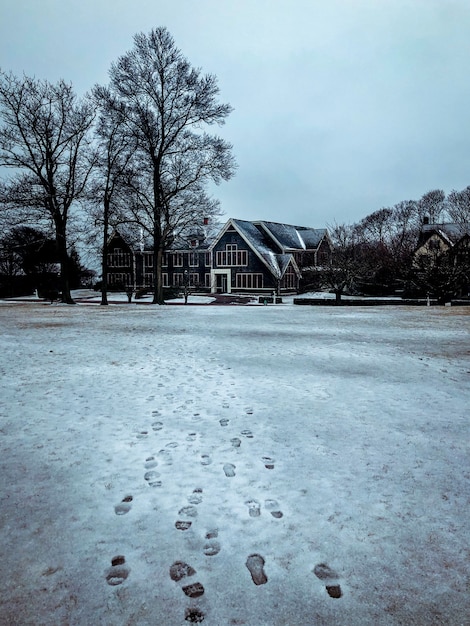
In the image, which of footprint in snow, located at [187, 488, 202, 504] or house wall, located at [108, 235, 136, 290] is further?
house wall, located at [108, 235, 136, 290]

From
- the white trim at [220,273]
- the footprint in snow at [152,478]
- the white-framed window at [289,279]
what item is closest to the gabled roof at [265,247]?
the white-framed window at [289,279]

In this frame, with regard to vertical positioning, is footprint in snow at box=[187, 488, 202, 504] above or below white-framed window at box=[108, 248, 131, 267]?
below

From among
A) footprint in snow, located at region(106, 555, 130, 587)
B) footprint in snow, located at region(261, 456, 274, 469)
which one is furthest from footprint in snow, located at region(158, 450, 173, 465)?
footprint in snow, located at region(106, 555, 130, 587)

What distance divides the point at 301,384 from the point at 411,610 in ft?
17.8

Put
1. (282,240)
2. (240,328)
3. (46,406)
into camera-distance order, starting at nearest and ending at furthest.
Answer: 1. (46,406)
2. (240,328)
3. (282,240)

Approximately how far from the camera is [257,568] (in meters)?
3.03

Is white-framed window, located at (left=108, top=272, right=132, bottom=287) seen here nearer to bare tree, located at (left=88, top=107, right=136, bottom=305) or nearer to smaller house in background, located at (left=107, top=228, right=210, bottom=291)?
smaller house in background, located at (left=107, top=228, right=210, bottom=291)

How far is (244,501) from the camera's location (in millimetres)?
3914

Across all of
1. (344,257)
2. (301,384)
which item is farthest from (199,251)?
(301,384)

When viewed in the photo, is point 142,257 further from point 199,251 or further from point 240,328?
point 240,328

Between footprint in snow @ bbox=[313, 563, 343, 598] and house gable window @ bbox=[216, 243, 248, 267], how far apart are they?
162 ft

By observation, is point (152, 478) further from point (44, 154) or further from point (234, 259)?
point (234, 259)

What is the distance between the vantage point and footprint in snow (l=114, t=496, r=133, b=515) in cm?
375

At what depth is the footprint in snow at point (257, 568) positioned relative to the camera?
291 cm
